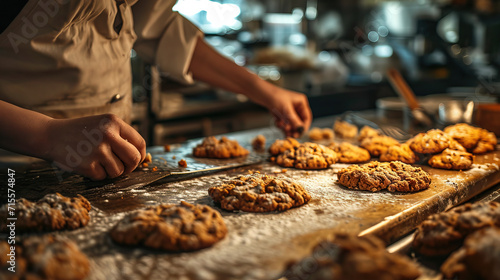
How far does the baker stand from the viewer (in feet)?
4.25

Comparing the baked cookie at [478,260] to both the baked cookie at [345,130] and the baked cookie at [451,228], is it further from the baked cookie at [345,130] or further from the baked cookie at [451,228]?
the baked cookie at [345,130]

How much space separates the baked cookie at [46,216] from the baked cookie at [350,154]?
3.75 ft

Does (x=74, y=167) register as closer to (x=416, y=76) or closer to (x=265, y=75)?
(x=265, y=75)

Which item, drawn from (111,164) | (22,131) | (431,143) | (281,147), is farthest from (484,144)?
(22,131)

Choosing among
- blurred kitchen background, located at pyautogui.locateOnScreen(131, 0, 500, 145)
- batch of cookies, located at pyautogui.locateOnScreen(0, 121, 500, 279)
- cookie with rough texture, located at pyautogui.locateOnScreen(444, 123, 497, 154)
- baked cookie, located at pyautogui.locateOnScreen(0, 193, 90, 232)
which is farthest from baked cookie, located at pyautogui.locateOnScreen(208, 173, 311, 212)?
blurred kitchen background, located at pyautogui.locateOnScreen(131, 0, 500, 145)

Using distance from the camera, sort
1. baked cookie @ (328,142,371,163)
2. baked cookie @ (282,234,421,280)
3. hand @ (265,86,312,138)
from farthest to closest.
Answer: hand @ (265,86,312,138) → baked cookie @ (328,142,371,163) → baked cookie @ (282,234,421,280)

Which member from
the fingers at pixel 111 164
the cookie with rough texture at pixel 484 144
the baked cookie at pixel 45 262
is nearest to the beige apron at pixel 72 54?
the fingers at pixel 111 164

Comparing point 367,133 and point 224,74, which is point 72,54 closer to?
point 224,74

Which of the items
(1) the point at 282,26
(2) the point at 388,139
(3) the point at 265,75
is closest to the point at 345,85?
(3) the point at 265,75

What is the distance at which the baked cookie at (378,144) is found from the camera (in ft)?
6.34

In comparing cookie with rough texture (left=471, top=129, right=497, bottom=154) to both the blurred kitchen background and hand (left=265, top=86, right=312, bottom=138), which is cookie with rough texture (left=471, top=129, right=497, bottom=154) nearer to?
hand (left=265, top=86, right=312, bottom=138)

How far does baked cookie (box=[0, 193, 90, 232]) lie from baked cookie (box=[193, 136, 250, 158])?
847mm

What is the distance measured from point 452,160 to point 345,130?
78 centimetres

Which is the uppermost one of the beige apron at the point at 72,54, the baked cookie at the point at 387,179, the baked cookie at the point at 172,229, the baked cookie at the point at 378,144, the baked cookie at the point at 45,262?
the beige apron at the point at 72,54
